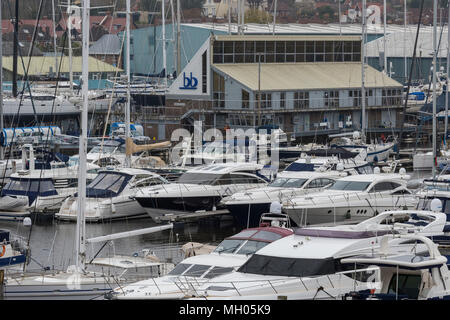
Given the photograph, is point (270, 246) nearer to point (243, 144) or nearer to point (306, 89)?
point (243, 144)

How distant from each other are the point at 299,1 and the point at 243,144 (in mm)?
113818

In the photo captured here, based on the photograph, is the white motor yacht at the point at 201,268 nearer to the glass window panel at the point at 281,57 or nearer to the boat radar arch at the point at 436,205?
the boat radar arch at the point at 436,205

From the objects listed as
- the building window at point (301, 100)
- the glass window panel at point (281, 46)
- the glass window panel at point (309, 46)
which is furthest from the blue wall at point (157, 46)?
the building window at point (301, 100)

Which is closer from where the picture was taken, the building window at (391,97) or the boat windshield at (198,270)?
the boat windshield at (198,270)

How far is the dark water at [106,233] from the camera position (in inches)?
1107

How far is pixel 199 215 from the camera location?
108 feet

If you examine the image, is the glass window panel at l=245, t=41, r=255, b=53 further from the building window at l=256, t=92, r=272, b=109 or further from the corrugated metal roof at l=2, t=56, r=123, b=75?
the corrugated metal roof at l=2, t=56, r=123, b=75

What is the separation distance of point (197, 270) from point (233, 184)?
1508 centimetres

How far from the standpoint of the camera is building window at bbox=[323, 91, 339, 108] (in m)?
57.3

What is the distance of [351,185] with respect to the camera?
31391 mm

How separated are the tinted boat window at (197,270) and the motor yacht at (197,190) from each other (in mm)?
13301

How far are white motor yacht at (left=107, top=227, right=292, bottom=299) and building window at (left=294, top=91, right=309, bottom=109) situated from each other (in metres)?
35.1

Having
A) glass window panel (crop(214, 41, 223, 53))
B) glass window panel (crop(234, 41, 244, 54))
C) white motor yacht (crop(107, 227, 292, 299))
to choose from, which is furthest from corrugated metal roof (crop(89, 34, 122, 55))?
white motor yacht (crop(107, 227, 292, 299))

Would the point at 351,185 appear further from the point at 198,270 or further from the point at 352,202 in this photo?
Answer: the point at 198,270
